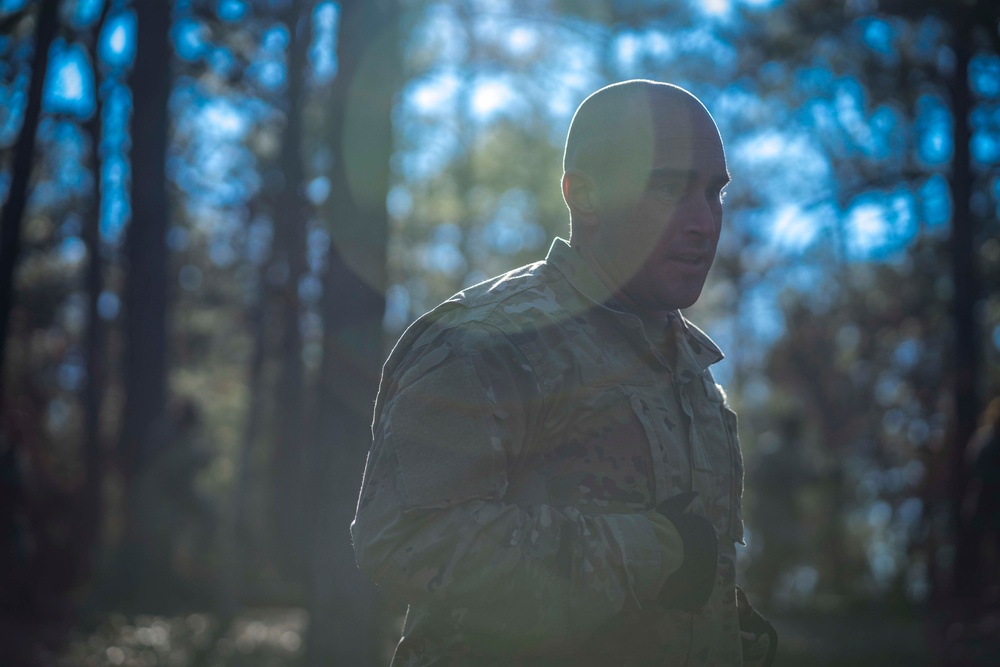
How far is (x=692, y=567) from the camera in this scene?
2.32 metres

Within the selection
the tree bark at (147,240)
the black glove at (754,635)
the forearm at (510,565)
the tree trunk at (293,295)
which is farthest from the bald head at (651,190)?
the tree trunk at (293,295)

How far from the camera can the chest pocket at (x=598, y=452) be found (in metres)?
2.39

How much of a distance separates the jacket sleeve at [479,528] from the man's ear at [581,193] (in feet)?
1.92

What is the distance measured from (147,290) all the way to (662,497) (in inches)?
480

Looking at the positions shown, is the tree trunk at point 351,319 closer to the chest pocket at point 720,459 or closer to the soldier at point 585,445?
the chest pocket at point 720,459

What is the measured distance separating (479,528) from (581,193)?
1.00m

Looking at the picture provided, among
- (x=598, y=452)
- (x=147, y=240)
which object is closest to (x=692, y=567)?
(x=598, y=452)

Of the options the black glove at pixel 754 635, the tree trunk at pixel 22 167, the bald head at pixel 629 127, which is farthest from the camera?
the tree trunk at pixel 22 167

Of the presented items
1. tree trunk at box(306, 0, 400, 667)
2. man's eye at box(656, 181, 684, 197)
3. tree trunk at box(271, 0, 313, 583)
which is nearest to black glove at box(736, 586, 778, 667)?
man's eye at box(656, 181, 684, 197)

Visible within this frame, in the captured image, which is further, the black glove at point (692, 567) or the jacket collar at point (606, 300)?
the jacket collar at point (606, 300)

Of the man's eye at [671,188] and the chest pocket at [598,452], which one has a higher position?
the man's eye at [671,188]

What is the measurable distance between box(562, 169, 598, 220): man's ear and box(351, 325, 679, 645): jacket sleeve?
58 centimetres

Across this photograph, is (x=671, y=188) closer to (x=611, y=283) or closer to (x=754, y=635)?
(x=611, y=283)

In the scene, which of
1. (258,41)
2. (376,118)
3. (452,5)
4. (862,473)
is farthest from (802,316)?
(376,118)
